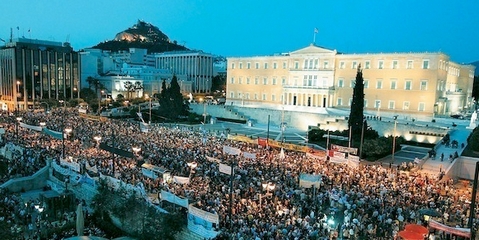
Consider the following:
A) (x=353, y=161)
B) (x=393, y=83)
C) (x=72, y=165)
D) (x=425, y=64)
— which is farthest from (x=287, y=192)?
(x=393, y=83)

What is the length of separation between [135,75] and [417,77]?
72278 mm

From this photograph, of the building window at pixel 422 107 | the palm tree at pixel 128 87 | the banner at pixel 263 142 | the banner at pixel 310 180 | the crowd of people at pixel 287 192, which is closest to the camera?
the crowd of people at pixel 287 192

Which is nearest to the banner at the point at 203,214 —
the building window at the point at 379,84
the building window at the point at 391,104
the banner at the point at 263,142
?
the banner at the point at 263,142

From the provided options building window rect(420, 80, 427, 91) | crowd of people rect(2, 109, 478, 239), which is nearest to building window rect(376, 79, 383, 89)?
building window rect(420, 80, 427, 91)

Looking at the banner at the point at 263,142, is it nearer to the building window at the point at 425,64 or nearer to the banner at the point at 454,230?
the banner at the point at 454,230

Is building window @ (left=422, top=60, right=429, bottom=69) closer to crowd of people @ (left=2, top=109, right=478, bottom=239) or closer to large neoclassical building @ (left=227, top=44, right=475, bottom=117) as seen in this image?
large neoclassical building @ (left=227, top=44, right=475, bottom=117)

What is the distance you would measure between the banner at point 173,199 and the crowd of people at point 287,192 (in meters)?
0.73

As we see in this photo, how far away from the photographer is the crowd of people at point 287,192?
54.8 feet

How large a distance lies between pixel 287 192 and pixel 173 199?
6043 millimetres

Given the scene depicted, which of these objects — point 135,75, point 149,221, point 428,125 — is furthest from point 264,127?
point 135,75

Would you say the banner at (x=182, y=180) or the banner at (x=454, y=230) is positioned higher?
the banner at (x=454, y=230)

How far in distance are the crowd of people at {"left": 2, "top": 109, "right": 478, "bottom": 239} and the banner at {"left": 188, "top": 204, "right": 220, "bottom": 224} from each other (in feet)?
1.47

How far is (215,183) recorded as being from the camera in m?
22.1

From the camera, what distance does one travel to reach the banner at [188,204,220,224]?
659 inches
